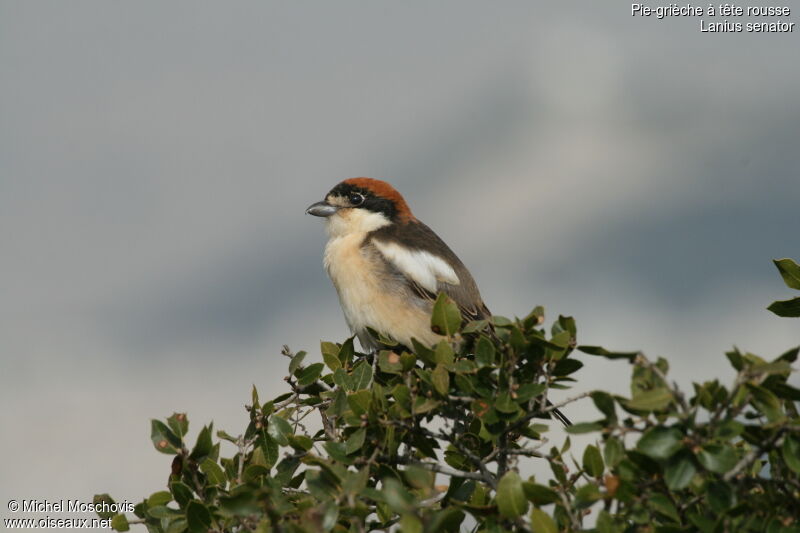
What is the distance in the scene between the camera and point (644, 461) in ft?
9.70

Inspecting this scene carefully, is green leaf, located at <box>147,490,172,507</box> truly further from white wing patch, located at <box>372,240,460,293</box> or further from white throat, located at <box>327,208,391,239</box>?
white throat, located at <box>327,208,391,239</box>

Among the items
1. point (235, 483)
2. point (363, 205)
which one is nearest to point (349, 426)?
point (235, 483)

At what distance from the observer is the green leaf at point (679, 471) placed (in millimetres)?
2752

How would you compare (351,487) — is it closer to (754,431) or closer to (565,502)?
(565,502)

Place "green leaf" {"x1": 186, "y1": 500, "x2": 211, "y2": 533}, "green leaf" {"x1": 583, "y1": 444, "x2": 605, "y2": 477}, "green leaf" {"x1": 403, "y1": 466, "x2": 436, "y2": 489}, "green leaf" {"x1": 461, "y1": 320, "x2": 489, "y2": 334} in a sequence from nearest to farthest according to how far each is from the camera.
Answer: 1. "green leaf" {"x1": 403, "y1": 466, "x2": 436, "y2": 489}
2. "green leaf" {"x1": 583, "y1": 444, "x2": 605, "y2": 477}
3. "green leaf" {"x1": 186, "y1": 500, "x2": 211, "y2": 533}
4. "green leaf" {"x1": 461, "y1": 320, "x2": 489, "y2": 334}

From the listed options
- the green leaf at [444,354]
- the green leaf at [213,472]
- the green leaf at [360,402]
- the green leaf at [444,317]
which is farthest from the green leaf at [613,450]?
the green leaf at [213,472]

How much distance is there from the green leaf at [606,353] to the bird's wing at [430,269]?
311cm

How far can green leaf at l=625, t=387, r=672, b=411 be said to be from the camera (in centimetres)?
272

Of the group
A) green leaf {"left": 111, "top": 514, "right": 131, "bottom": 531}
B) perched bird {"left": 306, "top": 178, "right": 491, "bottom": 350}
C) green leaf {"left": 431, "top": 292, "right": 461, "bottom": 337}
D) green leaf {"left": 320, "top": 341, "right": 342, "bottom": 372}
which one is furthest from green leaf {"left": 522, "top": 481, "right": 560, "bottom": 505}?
perched bird {"left": 306, "top": 178, "right": 491, "bottom": 350}

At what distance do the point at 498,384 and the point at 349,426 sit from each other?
0.71 metres

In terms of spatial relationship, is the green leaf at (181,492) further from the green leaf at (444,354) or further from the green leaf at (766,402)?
the green leaf at (766,402)

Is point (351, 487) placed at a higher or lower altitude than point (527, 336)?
lower

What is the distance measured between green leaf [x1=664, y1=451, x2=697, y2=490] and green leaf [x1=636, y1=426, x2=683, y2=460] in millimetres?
29

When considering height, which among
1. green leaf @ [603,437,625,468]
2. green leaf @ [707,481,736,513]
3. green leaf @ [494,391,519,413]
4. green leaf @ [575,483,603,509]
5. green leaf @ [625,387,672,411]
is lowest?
green leaf @ [575,483,603,509]
